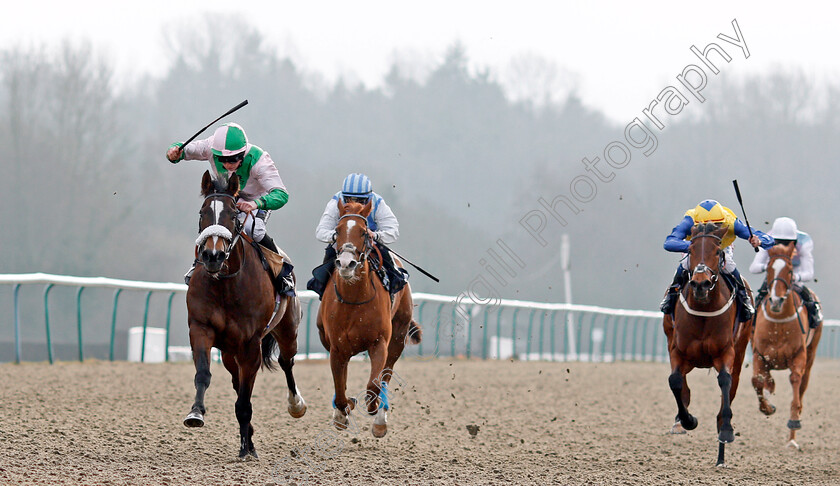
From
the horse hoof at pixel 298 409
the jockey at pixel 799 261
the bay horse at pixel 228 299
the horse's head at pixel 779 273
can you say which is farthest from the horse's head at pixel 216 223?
the jockey at pixel 799 261

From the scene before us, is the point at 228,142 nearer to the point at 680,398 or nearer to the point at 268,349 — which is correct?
the point at 268,349

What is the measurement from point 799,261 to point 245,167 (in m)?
6.43

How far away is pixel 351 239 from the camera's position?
7.22m

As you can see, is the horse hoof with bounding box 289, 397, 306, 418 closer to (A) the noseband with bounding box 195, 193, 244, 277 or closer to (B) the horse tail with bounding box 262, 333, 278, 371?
(B) the horse tail with bounding box 262, 333, 278, 371

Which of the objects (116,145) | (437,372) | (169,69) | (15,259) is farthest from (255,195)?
(169,69)

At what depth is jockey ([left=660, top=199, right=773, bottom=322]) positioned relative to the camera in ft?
27.3

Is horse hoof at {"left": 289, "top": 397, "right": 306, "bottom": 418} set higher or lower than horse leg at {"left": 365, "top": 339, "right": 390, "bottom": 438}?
lower

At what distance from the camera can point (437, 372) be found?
1614 centimetres

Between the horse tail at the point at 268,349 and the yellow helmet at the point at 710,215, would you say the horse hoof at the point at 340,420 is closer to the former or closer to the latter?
the horse tail at the point at 268,349

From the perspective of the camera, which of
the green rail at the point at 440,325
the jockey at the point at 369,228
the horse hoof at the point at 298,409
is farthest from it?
the green rail at the point at 440,325

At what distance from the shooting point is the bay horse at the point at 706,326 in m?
8.01

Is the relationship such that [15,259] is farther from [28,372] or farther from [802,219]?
[802,219]

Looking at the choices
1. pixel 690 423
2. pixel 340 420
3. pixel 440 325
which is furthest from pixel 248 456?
pixel 440 325

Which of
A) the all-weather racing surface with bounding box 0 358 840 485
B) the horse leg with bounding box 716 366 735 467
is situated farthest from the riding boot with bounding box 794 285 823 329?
the horse leg with bounding box 716 366 735 467
